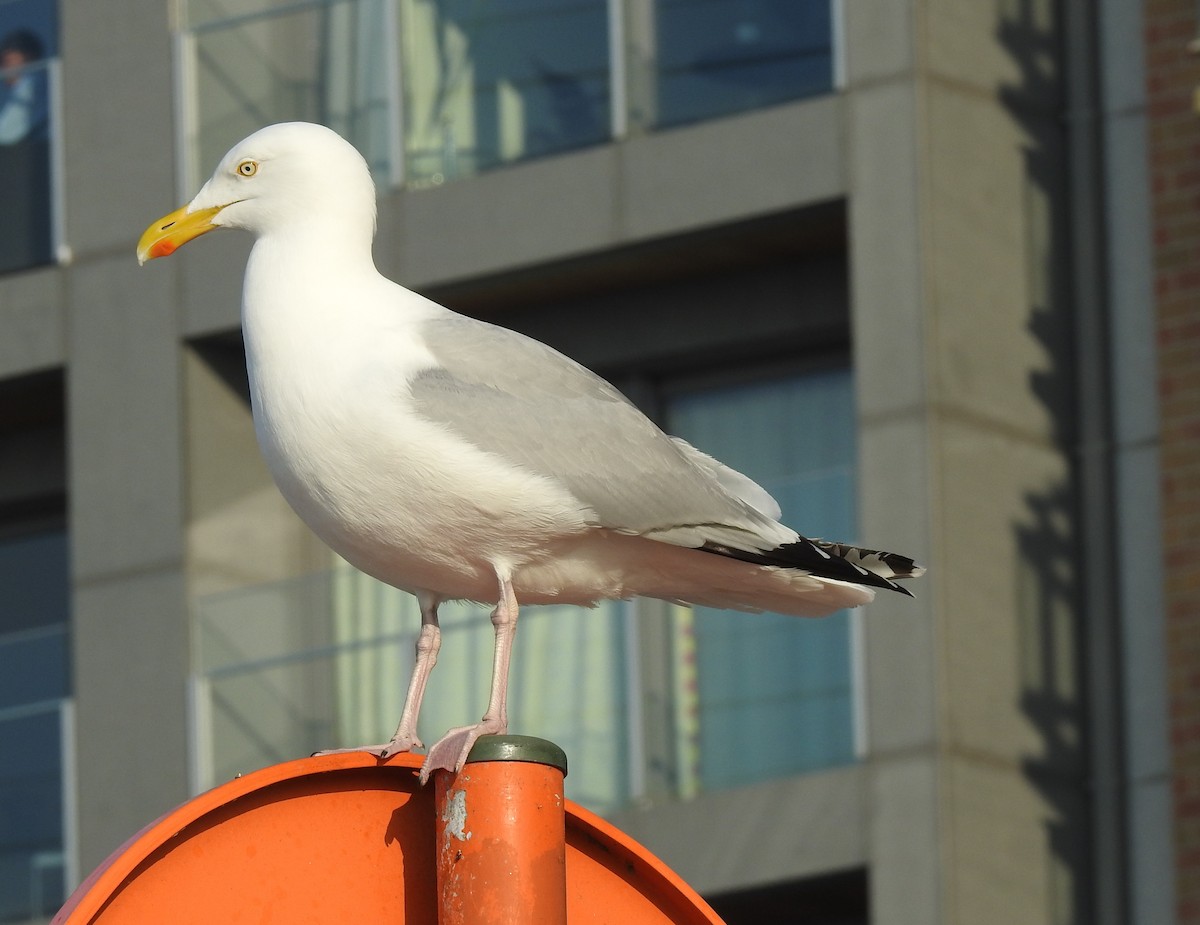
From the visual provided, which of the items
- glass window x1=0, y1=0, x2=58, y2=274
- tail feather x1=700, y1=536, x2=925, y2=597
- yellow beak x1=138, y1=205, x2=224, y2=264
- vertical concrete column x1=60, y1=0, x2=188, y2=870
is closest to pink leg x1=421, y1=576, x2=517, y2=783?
tail feather x1=700, y1=536, x2=925, y2=597

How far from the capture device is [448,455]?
5297mm

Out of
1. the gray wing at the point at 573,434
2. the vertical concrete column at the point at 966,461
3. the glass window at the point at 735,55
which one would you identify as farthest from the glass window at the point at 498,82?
the gray wing at the point at 573,434

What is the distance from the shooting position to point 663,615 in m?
13.0

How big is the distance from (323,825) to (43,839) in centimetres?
1080

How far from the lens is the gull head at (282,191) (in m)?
5.92

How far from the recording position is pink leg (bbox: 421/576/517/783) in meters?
4.06

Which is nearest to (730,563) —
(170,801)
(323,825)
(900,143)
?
(323,825)

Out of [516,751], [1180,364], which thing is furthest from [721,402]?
[516,751]

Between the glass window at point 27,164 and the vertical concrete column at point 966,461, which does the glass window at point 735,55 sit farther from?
the glass window at point 27,164

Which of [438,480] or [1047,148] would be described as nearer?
[438,480]

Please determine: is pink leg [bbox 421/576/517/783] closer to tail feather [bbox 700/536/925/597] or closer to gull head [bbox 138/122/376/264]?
tail feather [bbox 700/536/925/597]

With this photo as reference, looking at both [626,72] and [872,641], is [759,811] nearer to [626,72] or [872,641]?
[872,641]

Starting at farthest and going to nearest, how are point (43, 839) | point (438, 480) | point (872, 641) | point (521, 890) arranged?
point (43, 839) → point (872, 641) → point (438, 480) → point (521, 890)

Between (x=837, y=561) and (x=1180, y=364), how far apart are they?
7.83m
